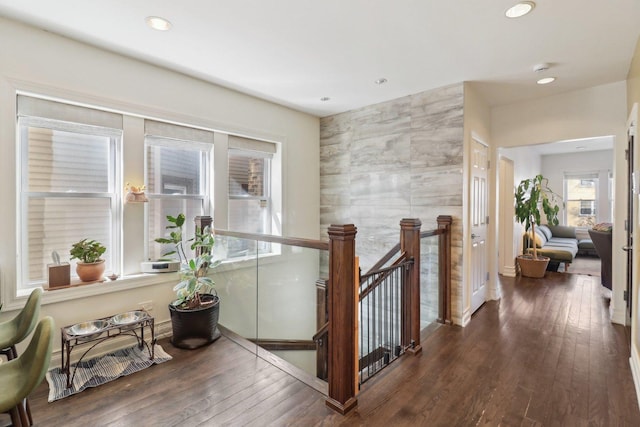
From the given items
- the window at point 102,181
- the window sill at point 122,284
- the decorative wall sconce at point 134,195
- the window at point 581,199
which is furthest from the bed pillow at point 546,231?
the decorative wall sconce at point 134,195

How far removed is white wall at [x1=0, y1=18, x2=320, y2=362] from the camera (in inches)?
90.2

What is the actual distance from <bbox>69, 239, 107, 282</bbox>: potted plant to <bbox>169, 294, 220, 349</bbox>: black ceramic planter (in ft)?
2.30

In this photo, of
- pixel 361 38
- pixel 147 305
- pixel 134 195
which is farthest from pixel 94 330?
pixel 361 38

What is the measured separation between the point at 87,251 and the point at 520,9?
3.85 m

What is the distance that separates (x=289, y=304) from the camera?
3.22 metres

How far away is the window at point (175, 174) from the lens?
3.17 m

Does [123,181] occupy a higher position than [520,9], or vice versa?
[520,9]

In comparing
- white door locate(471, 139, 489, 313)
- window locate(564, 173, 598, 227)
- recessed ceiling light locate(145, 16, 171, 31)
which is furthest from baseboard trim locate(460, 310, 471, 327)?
window locate(564, 173, 598, 227)

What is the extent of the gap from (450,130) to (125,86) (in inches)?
130

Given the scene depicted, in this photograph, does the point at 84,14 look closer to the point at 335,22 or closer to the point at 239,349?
the point at 335,22

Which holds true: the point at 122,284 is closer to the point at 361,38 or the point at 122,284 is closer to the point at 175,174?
the point at 175,174

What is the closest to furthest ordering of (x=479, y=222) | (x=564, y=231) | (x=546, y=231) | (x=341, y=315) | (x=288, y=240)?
(x=341, y=315) < (x=288, y=240) < (x=479, y=222) < (x=546, y=231) < (x=564, y=231)

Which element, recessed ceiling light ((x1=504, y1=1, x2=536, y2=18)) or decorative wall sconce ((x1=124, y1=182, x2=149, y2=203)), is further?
decorative wall sconce ((x1=124, y1=182, x2=149, y2=203))

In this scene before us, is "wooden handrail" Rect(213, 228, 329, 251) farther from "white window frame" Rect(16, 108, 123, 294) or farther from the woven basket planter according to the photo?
the woven basket planter
